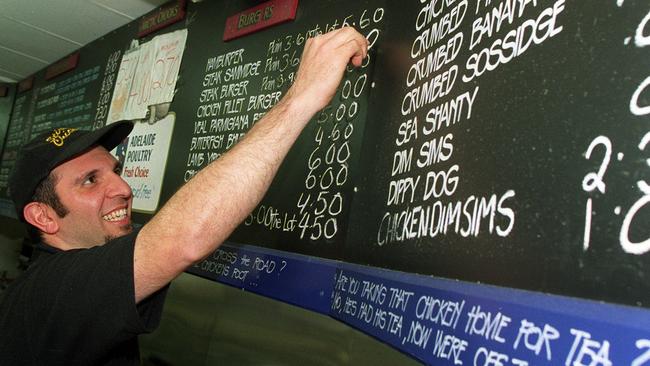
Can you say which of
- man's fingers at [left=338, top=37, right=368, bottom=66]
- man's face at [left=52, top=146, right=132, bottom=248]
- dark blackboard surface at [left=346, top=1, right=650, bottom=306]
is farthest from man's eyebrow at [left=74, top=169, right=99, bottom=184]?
dark blackboard surface at [left=346, top=1, right=650, bottom=306]

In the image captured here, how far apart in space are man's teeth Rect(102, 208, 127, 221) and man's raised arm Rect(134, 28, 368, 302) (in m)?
0.67

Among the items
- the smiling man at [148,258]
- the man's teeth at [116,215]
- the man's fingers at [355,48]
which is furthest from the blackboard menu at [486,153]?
the man's teeth at [116,215]

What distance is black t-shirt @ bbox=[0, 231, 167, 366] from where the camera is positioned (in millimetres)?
1091

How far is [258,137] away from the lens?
1.17 metres

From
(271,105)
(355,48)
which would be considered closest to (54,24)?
(271,105)

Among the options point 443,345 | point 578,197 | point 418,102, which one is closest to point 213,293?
point 418,102

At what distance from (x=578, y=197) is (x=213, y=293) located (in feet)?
5.98

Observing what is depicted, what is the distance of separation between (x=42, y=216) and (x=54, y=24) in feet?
8.48

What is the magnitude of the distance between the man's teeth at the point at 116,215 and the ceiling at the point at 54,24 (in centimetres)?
175

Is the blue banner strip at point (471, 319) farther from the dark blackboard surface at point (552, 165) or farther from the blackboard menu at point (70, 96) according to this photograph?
the blackboard menu at point (70, 96)

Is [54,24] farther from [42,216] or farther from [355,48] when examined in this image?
[355,48]

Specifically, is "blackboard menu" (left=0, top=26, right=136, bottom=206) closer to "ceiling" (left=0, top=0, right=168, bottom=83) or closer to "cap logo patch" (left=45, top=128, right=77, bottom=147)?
"ceiling" (left=0, top=0, right=168, bottom=83)

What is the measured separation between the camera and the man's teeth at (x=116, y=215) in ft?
5.64

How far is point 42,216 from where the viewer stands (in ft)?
5.20
